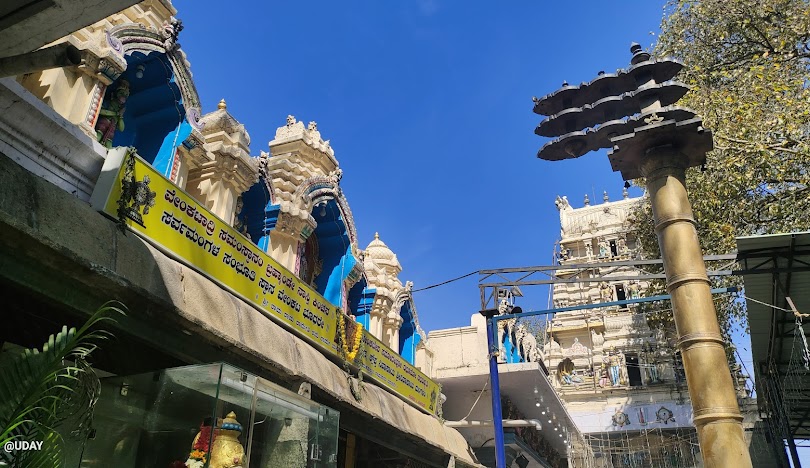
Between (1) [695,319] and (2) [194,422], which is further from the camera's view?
(2) [194,422]

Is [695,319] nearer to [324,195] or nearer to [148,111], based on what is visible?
[148,111]

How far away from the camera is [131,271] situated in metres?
5.63

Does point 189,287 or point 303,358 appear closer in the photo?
point 189,287

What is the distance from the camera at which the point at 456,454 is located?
13.4 m

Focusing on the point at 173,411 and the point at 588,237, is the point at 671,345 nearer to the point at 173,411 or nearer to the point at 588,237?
the point at 588,237

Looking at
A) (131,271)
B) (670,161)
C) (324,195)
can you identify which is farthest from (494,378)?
(131,271)

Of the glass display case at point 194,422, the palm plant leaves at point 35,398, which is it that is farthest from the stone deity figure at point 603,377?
the palm plant leaves at point 35,398

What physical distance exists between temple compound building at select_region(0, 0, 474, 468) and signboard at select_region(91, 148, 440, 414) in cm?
2

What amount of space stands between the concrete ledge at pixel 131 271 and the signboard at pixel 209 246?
0.72 feet

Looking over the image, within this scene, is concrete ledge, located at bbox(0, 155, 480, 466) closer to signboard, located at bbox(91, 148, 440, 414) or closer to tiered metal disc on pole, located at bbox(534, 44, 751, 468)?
signboard, located at bbox(91, 148, 440, 414)

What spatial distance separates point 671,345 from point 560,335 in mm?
9066

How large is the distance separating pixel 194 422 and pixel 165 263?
1.70 m

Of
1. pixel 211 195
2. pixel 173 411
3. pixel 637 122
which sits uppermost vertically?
pixel 211 195

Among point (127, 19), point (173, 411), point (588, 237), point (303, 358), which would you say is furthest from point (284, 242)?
point (588, 237)
